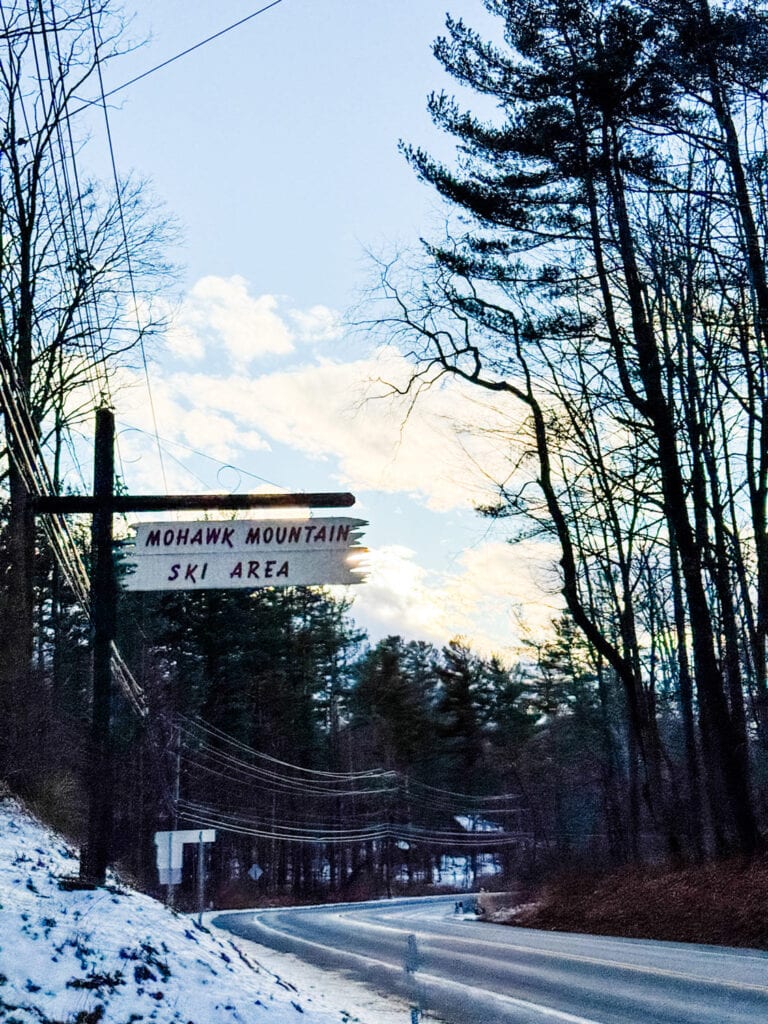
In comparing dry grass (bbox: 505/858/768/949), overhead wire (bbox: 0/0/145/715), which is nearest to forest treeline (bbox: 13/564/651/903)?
dry grass (bbox: 505/858/768/949)

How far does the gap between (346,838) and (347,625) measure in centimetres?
1420

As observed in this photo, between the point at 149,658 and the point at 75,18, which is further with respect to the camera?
the point at 149,658

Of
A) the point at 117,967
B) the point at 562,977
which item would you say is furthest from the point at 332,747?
the point at 117,967

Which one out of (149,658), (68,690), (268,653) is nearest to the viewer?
(68,690)

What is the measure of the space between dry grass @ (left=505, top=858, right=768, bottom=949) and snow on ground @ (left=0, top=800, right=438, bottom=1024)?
7844 mm

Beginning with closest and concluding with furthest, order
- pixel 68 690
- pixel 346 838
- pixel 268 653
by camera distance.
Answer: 1. pixel 68 690
2. pixel 268 653
3. pixel 346 838

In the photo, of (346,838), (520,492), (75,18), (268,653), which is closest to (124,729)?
(268,653)

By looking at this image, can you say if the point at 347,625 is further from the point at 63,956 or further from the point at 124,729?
the point at 63,956

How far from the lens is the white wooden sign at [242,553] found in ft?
34.1

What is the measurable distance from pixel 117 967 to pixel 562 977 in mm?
7906

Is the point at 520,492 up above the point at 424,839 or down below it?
above

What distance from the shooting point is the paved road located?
10977mm

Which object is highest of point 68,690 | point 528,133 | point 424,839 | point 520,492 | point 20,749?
point 528,133

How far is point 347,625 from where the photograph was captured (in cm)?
7050
